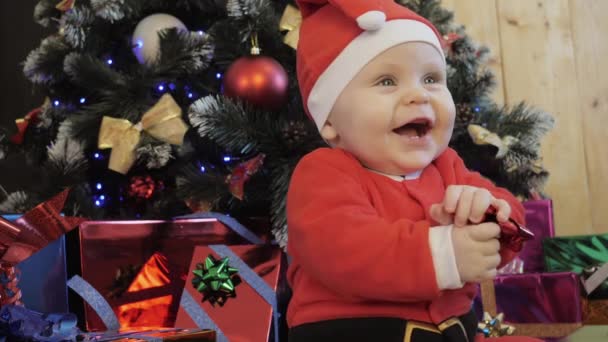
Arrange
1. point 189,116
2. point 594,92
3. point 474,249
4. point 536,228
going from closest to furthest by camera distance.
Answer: point 474,249 → point 189,116 → point 536,228 → point 594,92

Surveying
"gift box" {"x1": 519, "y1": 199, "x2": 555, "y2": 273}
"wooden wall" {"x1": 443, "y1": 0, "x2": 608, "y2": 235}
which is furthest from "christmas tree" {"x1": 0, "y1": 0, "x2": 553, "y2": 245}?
"wooden wall" {"x1": 443, "y1": 0, "x2": 608, "y2": 235}

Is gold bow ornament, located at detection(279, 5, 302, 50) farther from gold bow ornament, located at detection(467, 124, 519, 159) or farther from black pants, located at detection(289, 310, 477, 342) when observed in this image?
black pants, located at detection(289, 310, 477, 342)

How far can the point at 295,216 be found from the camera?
0.75 m

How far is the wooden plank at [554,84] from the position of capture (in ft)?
6.44

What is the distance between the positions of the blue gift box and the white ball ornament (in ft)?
1.33

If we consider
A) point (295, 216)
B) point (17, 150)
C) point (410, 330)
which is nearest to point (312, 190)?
point (295, 216)

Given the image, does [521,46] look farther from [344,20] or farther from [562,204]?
[344,20]

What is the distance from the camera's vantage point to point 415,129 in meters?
0.78

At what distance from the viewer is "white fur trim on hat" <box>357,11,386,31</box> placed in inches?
30.0

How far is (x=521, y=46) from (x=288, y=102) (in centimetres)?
93

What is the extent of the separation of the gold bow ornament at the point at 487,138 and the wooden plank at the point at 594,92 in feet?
2.15

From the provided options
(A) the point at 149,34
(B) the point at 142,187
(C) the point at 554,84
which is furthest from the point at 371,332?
(C) the point at 554,84

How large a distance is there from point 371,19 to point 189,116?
1.80ft

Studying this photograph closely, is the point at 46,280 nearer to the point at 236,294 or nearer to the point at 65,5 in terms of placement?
the point at 236,294
